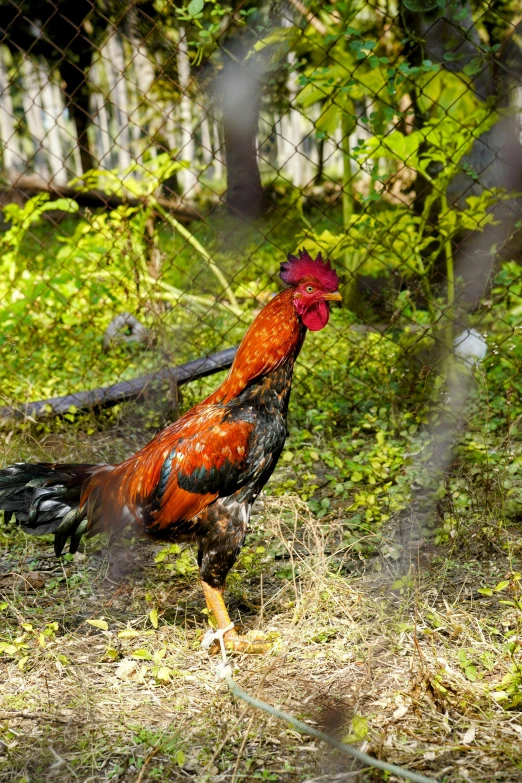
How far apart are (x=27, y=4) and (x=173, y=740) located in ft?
25.9

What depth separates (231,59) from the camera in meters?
3.33

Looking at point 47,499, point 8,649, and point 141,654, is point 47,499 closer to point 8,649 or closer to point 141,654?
point 8,649

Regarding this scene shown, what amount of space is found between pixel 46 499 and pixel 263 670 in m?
0.83

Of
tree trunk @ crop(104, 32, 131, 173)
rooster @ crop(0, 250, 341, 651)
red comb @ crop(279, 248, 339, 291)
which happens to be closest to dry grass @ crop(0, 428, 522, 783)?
rooster @ crop(0, 250, 341, 651)

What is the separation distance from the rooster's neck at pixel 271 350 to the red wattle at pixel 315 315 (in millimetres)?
28

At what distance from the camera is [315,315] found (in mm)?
2416

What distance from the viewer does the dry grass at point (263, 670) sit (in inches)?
73.0

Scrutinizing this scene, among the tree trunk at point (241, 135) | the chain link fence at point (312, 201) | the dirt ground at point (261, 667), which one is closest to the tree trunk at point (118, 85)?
the chain link fence at point (312, 201)

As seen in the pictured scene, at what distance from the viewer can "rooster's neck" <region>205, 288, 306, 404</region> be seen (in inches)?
94.3

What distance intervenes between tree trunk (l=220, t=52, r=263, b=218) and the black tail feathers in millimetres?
1413

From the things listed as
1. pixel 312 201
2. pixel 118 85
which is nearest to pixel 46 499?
pixel 312 201

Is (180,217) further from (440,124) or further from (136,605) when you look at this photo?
(136,605)

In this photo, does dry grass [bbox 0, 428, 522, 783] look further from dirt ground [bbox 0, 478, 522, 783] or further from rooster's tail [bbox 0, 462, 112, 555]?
rooster's tail [bbox 0, 462, 112, 555]

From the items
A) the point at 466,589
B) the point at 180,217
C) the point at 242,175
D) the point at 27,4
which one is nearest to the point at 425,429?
the point at 466,589
